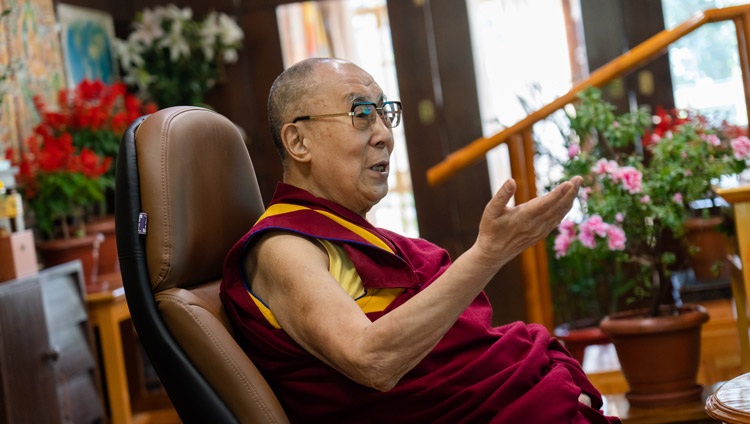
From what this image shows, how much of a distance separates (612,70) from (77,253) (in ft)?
7.26

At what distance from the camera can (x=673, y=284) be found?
4.46 meters

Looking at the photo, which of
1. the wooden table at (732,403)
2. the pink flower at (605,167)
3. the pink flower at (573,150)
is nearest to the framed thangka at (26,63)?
the pink flower at (573,150)

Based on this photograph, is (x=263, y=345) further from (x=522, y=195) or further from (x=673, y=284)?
(x=673, y=284)

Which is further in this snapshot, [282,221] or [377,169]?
[377,169]

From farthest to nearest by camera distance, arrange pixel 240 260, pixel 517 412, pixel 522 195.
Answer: pixel 522 195 < pixel 240 260 < pixel 517 412

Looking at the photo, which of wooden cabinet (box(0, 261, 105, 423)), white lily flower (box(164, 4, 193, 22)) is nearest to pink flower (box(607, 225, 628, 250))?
wooden cabinet (box(0, 261, 105, 423))

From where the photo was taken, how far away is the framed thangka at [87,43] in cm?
454

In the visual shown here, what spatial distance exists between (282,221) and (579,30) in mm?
3718

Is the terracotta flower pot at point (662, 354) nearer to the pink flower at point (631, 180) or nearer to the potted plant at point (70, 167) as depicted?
the pink flower at point (631, 180)

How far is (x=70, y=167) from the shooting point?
12.0 ft

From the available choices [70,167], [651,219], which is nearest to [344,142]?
[651,219]

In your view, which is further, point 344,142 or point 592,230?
point 592,230

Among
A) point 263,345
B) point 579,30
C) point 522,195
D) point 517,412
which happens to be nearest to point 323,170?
point 263,345

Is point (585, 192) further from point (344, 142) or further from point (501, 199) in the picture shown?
point (501, 199)
